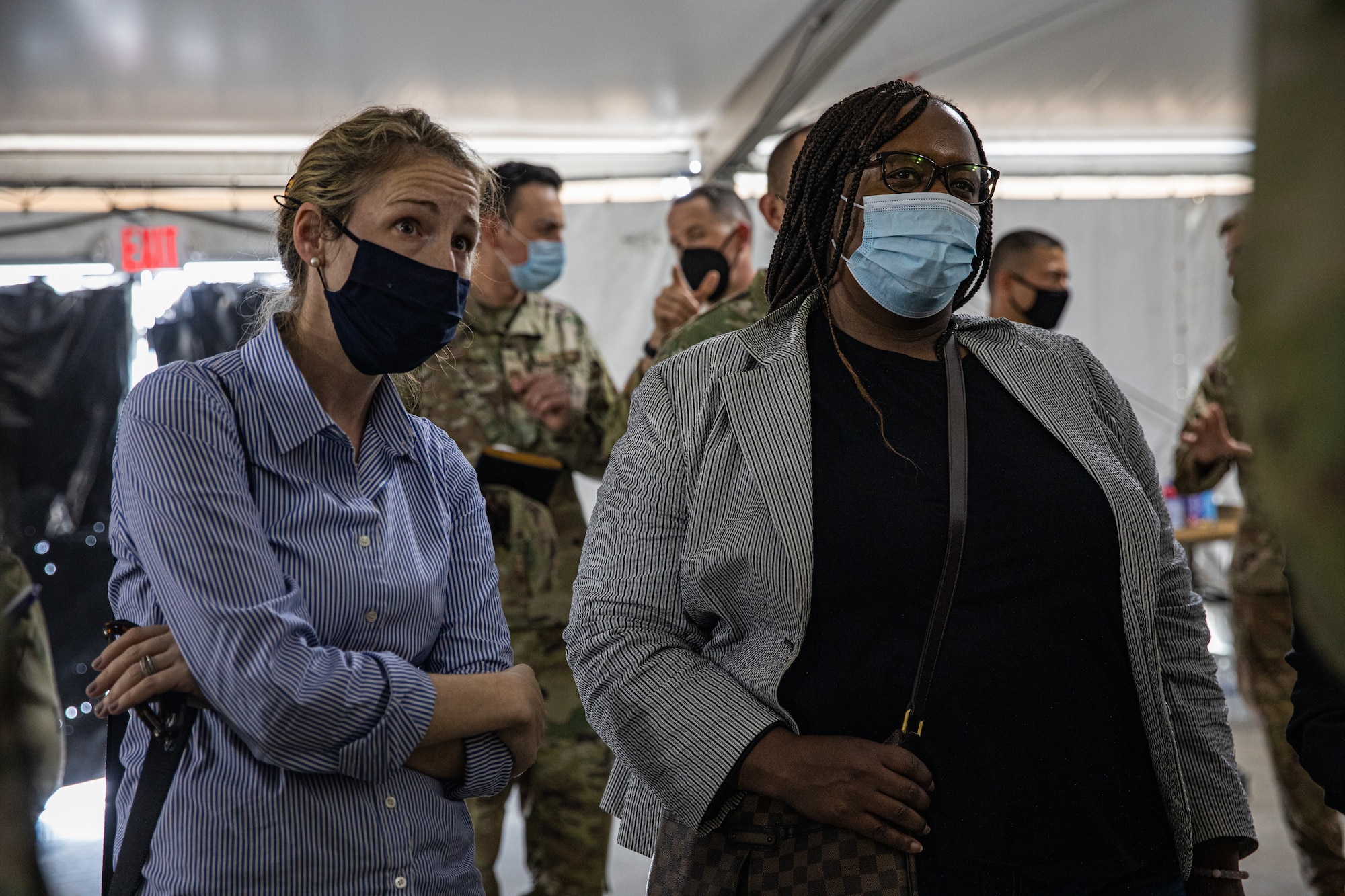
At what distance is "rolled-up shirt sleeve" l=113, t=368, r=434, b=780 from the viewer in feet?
4.00

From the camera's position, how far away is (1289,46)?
0.61 ft

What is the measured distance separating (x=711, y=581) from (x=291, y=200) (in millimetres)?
868

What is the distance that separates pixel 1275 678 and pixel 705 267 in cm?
233

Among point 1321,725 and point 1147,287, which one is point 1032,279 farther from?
point 1147,287

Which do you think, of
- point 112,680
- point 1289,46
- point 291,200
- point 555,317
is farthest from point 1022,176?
point 1289,46

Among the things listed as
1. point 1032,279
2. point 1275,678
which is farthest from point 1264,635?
point 1032,279

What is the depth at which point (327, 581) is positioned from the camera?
1.33m

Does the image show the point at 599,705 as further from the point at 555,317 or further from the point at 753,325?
the point at 555,317

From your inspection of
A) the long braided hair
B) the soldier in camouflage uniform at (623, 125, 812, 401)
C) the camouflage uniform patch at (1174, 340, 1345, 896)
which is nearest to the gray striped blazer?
the long braided hair

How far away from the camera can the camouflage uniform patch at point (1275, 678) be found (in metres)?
3.37

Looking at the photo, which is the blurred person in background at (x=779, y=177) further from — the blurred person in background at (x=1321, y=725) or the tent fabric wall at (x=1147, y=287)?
the tent fabric wall at (x=1147, y=287)

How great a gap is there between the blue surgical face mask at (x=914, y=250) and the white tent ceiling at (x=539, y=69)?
3.80 metres

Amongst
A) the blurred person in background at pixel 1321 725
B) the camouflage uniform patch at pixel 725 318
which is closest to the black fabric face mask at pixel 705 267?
the camouflage uniform patch at pixel 725 318

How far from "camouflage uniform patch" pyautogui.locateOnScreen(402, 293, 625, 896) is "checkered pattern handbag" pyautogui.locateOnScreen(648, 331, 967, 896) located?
64.3 inches
